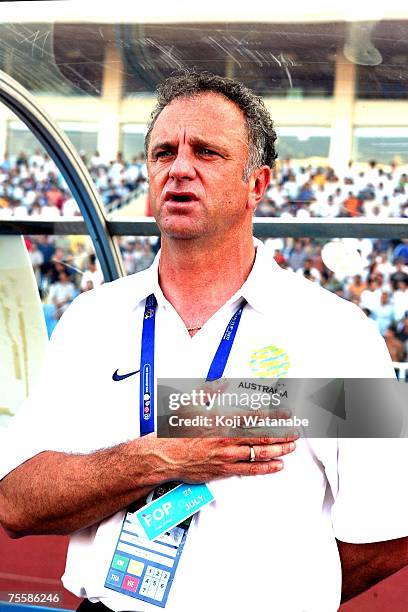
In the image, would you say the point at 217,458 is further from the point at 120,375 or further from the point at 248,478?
the point at 120,375

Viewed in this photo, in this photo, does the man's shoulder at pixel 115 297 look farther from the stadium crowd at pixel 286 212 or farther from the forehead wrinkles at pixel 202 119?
the stadium crowd at pixel 286 212

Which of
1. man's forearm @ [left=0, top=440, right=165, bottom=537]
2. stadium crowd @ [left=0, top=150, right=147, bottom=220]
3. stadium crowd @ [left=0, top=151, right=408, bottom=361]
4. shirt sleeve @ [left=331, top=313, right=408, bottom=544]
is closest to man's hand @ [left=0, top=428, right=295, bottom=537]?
man's forearm @ [left=0, top=440, right=165, bottom=537]

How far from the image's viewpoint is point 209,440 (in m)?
1.98

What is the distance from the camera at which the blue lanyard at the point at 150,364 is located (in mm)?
2094

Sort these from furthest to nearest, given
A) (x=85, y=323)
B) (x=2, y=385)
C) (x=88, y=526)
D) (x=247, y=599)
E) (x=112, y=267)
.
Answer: (x=2, y=385)
(x=112, y=267)
(x=85, y=323)
(x=88, y=526)
(x=247, y=599)

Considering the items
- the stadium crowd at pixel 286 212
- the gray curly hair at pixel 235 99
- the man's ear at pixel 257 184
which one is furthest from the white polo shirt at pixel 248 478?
the stadium crowd at pixel 286 212

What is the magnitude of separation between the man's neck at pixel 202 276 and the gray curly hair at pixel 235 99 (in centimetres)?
22

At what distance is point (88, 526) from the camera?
2094 mm

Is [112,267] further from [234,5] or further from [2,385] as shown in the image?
[234,5]

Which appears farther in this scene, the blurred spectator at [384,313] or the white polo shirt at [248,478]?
the blurred spectator at [384,313]

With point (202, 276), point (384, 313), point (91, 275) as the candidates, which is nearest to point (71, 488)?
point (202, 276)

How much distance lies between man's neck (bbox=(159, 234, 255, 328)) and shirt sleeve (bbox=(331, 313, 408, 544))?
0.49 meters

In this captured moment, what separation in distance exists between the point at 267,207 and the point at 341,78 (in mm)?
1390

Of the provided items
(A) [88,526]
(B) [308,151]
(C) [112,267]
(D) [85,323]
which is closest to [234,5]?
(B) [308,151]
